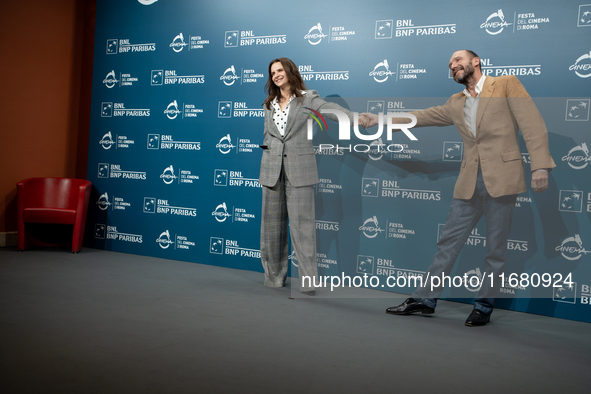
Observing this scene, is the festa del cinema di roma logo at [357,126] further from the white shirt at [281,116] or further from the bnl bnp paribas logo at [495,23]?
the bnl bnp paribas logo at [495,23]

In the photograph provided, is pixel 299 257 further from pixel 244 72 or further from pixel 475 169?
pixel 244 72

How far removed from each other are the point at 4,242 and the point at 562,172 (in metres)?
5.74

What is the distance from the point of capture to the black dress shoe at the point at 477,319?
3.27m

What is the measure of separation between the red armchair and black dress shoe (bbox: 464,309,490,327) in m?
4.13

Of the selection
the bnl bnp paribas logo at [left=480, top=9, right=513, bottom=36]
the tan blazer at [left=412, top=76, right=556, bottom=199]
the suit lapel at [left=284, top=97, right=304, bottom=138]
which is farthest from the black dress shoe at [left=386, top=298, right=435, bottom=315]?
the bnl bnp paribas logo at [left=480, top=9, right=513, bottom=36]

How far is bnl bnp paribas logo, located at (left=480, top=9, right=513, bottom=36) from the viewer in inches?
149

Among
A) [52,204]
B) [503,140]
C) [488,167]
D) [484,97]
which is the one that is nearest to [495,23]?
[484,97]

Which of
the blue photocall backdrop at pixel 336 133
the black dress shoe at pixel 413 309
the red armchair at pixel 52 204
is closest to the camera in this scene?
the black dress shoe at pixel 413 309

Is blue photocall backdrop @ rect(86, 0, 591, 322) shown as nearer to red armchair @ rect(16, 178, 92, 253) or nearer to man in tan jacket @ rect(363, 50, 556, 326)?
red armchair @ rect(16, 178, 92, 253)

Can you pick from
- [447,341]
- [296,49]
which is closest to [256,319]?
[447,341]

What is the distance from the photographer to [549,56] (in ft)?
11.9

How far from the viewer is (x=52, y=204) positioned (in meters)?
5.50

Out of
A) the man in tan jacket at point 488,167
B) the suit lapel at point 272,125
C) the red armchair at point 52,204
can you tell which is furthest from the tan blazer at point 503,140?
the red armchair at point 52,204

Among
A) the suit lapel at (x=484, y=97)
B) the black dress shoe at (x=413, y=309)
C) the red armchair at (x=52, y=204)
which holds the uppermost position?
the suit lapel at (x=484, y=97)
